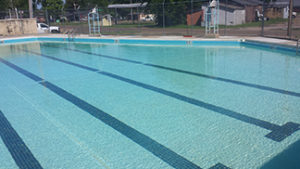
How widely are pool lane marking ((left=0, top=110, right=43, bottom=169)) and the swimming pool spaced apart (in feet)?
0.05

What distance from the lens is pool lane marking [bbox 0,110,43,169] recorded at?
3.36 m

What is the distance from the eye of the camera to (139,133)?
4.11 metres

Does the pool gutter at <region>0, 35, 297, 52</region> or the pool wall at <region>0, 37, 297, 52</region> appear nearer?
the pool gutter at <region>0, 35, 297, 52</region>

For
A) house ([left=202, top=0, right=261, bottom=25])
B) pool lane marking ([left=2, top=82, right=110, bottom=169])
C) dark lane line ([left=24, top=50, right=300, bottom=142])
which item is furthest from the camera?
house ([left=202, top=0, right=261, bottom=25])

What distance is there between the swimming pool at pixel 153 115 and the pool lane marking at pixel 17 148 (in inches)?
0.5

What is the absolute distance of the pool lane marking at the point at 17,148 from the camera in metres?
3.36

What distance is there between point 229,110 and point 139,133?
1.79 meters

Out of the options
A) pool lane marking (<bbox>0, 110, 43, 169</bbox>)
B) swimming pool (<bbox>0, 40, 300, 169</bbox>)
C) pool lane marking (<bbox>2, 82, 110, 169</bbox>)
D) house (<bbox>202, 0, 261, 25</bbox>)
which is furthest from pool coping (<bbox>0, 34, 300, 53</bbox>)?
house (<bbox>202, 0, 261, 25</bbox>)

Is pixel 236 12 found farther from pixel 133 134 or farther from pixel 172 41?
pixel 133 134

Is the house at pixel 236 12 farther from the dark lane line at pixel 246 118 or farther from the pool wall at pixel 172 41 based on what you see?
the dark lane line at pixel 246 118

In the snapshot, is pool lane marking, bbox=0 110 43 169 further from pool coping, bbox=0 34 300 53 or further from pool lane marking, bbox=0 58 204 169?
pool coping, bbox=0 34 300 53

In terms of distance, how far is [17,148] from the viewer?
3777mm

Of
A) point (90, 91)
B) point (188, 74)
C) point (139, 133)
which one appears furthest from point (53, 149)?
point (188, 74)

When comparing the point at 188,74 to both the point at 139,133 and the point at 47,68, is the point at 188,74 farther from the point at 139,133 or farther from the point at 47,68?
the point at 47,68
